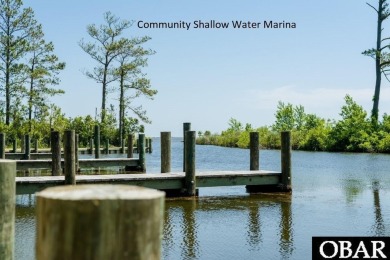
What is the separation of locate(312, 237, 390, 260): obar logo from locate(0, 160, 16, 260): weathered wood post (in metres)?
4.64

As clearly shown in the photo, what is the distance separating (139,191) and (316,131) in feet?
169

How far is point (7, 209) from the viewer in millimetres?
3850

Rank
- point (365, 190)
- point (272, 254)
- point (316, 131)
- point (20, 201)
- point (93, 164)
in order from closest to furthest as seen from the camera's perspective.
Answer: point (272, 254) → point (20, 201) → point (365, 190) → point (93, 164) → point (316, 131)

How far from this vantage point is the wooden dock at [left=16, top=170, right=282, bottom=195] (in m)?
12.4

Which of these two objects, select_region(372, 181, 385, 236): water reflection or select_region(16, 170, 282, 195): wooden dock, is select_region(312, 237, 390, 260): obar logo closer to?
select_region(372, 181, 385, 236): water reflection

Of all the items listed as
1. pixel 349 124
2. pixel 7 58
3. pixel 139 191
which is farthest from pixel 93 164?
pixel 349 124

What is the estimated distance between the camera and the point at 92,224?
1.58m

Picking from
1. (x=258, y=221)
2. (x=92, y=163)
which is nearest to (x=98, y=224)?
(x=258, y=221)

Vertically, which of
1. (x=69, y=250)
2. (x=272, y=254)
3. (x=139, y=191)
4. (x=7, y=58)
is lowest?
(x=272, y=254)

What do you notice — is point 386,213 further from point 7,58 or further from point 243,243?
point 7,58

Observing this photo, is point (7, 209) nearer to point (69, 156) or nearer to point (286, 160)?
point (69, 156)

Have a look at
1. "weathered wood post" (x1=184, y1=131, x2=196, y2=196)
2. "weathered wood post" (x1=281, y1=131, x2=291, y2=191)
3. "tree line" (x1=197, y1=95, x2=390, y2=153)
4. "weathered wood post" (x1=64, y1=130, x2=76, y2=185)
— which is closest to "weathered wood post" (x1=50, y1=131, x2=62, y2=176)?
"weathered wood post" (x1=64, y1=130, x2=76, y2=185)

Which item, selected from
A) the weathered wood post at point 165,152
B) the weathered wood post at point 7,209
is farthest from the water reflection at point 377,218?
the weathered wood post at point 7,209

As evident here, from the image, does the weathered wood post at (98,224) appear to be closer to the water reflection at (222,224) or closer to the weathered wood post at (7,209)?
the weathered wood post at (7,209)
